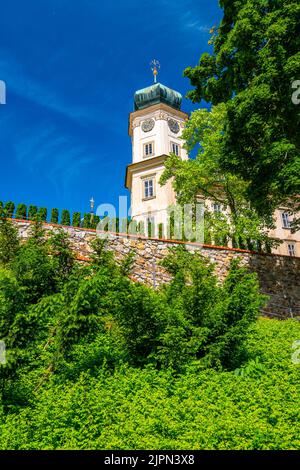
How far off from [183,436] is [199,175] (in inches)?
654

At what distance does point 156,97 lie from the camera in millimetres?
34594

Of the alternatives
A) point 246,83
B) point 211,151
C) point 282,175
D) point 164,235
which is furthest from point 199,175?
point 282,175

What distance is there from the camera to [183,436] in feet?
13.6

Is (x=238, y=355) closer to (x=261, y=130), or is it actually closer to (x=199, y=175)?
(x=261, y=130)

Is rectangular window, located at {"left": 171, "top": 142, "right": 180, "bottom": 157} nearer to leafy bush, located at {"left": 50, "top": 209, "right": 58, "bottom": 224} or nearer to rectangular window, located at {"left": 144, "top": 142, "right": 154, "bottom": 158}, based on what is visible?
rectangular window, located at {"left": 144, "top": 142, "right": 154, "bottom": 158}

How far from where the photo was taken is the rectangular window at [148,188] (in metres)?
31.8

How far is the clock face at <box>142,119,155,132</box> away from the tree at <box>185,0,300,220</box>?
1954cm

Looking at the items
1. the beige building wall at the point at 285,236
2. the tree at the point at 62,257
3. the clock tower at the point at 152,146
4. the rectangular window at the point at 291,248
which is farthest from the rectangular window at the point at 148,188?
the tree at the point at 62,257

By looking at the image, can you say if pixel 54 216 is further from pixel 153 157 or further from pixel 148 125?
pixel 148 125

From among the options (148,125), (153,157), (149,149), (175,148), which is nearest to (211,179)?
(153,157)

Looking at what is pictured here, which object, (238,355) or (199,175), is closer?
(238,355)

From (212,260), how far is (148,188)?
18110mm

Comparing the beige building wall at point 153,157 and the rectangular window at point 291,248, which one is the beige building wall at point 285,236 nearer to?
the rectangular window at point 291,248

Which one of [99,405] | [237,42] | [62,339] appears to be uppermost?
[237,42]
